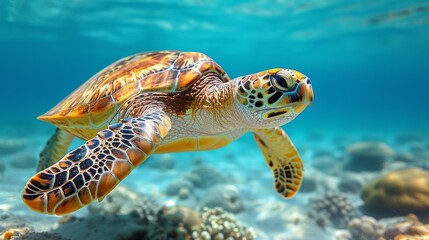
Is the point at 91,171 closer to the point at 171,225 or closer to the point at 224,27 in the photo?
the point at 171,225

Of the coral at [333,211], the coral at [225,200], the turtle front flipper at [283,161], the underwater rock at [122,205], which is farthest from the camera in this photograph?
the coral at [225,200]

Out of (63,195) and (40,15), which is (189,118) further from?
(40,15)

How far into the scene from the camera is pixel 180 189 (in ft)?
24.3

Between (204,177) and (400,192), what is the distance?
5.50 meters

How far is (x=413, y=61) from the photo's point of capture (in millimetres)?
39688

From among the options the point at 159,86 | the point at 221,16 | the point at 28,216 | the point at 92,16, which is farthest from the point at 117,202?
the point at 92,16

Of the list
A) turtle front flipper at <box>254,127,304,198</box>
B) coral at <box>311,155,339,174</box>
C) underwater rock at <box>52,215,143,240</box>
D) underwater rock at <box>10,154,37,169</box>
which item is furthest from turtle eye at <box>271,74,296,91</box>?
underwater rock at <box>10,154,37,169</box>

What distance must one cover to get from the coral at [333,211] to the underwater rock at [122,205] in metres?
3.21

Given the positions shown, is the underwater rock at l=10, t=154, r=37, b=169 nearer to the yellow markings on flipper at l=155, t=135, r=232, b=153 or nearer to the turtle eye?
the yellow markings on flipper at l=155, t=135, r=232, b=153

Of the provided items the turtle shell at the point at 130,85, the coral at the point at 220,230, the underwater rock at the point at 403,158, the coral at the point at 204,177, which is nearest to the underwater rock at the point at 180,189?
the coral at the point at 204,177

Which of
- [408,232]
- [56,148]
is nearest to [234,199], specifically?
[408,232]

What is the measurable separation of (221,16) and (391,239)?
20.2 meters

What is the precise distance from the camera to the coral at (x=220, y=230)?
386cm

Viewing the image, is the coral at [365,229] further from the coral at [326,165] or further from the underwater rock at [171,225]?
the coral at [326,165]
